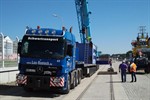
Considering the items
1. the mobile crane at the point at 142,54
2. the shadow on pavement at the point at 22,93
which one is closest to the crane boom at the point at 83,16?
the mobile crane at the point at 142,54

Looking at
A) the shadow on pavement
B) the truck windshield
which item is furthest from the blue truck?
the shadow on pavement

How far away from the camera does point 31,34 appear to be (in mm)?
16281

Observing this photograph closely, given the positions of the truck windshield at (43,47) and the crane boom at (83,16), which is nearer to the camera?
the truck windshield at (43,47)

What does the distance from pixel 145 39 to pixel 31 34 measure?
2892 centimetres

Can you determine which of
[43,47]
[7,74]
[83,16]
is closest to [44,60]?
[43,47]

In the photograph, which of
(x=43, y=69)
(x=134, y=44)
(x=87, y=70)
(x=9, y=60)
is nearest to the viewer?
(x=43, y=69)

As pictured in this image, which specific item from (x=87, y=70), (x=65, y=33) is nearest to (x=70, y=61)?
(x=65, y=33)

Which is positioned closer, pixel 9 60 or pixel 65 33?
pixel 65 33

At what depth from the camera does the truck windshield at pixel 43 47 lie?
15898 mm

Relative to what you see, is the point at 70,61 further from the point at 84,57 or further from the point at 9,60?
the point at 84,57

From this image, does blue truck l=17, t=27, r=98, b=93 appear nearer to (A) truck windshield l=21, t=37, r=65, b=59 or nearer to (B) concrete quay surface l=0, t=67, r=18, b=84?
(A) truck windshield l=21, t=37, r=65, b=59

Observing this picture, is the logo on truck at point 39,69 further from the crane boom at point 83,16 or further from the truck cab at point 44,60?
the crane boom at point 83,16

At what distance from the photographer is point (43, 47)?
16016 mm

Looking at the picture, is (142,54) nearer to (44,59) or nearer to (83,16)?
(83,16)
